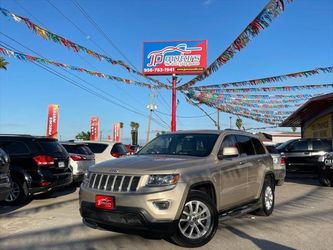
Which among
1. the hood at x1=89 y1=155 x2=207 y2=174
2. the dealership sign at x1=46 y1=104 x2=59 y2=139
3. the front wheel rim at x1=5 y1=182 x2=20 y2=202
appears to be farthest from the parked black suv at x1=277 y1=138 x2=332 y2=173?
the dealership sign at x1=46 y1=104 x2=59 y2=139

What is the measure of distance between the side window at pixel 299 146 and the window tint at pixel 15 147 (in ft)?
40.2

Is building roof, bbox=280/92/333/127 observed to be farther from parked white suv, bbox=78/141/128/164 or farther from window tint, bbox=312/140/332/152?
parked white suv, bbox=78/141/128/164

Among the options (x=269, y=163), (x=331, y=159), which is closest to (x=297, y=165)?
(x=331, y=159)

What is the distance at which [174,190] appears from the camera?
5980 millimetres

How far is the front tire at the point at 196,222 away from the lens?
618 centimetres

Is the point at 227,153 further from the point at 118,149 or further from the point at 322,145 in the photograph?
the point at 322,145

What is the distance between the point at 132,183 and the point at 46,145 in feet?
18.4

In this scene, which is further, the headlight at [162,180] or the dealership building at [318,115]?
the dealership building at [318,115]

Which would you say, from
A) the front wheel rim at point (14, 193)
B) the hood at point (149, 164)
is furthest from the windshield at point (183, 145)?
the front wheel rim at point (14, 193)

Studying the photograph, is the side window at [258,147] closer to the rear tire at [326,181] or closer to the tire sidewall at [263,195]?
the tire sidewall at [263,195]

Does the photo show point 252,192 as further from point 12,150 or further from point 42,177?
point 12,150

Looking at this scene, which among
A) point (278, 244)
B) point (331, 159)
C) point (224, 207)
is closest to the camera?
point (278, 244)

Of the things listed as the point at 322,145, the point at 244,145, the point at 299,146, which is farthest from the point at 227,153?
the point at 322,145

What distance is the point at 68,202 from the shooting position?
10898mm
